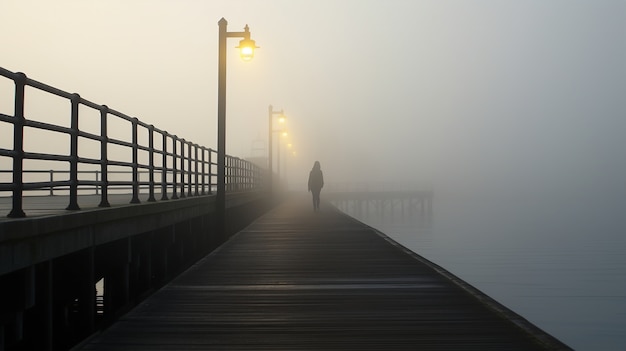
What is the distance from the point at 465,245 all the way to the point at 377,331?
59945mm

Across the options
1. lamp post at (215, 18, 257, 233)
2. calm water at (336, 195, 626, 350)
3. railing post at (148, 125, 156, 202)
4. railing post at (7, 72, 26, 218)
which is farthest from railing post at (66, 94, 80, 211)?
calm water at (336, 195, 626, 350)

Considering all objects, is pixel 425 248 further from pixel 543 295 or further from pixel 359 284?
pixel 359 284

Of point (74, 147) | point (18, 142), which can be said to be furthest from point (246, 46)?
point (18, 142)

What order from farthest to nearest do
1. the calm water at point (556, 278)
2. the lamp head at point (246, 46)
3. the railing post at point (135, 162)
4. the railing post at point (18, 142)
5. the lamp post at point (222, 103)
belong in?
the calm water at point (556, 278) < the lamp head at point (246, 46) < the lamp post at point (222, 103) < the railing post at point (135, 162) < the railing post at point (18, 142)

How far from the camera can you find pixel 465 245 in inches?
2562

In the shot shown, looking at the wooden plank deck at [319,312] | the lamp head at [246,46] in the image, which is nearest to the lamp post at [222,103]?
the lamp head at [246,46]

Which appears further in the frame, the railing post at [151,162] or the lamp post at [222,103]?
the lamp post at [222,103]

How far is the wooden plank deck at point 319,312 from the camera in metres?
6.04

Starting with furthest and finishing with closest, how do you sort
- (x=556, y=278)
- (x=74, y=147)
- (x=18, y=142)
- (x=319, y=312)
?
1. (x=556, y=278)
2. (x=319, y=312)
3. (x=74, y=147)
4. (x=18, y=142)

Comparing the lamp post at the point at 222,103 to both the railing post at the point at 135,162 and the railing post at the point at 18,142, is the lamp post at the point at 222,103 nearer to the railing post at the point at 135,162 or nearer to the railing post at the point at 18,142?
the railing post at the point at 135,162

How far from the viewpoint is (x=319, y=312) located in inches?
294

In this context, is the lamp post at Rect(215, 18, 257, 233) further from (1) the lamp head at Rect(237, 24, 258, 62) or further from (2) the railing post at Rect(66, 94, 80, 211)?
(2) the railing post at Rect(66, 94, 80, 211)

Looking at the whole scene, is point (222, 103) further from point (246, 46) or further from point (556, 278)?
point (556, 278)

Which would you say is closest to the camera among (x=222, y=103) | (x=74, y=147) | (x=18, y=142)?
(x=18, y=142)
